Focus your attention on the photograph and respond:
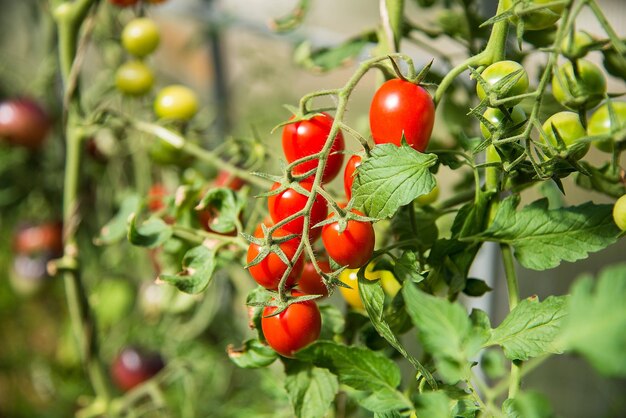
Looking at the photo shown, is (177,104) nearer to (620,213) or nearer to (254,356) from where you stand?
(254,356)

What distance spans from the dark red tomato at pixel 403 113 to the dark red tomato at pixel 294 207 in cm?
5

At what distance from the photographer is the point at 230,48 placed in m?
1.57

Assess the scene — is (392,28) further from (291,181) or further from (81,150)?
(81,150)

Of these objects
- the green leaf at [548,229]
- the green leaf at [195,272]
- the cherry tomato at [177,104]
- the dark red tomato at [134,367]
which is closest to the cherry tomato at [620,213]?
the green leaf at [548,229]

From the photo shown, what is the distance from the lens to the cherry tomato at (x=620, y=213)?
0.37 meters

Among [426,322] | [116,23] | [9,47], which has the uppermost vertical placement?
[426,322]

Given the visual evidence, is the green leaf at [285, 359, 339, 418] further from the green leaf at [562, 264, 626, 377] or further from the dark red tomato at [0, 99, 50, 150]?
the dark red tomato at [0, 99, 50, 150]

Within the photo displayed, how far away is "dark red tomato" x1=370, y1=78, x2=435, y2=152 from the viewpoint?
1.20 ft

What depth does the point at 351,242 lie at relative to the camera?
1.19ft

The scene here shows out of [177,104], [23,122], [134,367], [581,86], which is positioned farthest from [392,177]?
[23,122]

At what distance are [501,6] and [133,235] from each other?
0.30 meters

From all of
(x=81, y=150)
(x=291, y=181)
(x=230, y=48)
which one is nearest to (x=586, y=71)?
(x=291, y=181)

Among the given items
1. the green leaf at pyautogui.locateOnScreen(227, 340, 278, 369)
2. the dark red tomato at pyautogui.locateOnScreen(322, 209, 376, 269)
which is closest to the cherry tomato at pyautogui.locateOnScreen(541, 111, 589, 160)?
the dark red tomato at pyautogui.locateOnScreen(322, 209, 376, 269)

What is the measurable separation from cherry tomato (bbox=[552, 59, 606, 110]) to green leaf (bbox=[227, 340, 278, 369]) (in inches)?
9.5
